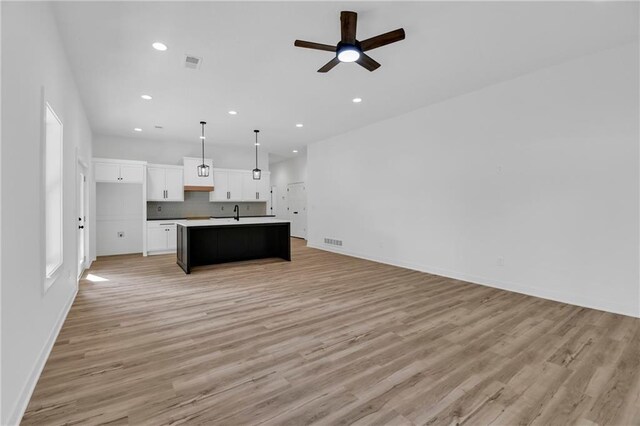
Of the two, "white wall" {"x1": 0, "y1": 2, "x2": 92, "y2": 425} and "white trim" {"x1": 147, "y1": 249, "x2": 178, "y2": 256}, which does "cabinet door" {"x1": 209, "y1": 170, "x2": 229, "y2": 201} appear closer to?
"white trim" {"x1": 147, "y1": 249, "x2": 178, "y2": 256}

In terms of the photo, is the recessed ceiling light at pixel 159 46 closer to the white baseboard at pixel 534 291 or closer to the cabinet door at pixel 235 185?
the white baseboard at pixel 534 291

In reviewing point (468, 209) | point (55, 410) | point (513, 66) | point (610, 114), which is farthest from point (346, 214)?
point (55, 410)

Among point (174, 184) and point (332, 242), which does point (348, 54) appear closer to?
point (332, 242)

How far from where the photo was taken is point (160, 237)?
7.55m

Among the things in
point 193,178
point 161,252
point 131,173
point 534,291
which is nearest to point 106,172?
point 131,173

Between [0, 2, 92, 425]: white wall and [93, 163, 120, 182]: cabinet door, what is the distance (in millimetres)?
4596

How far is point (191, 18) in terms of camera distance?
287cm

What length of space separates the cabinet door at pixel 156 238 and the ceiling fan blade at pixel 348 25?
22.2ft

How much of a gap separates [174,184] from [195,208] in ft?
3.26

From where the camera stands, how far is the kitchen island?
5691mm

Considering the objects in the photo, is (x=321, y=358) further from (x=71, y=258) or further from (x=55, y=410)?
(x=71, y=258)

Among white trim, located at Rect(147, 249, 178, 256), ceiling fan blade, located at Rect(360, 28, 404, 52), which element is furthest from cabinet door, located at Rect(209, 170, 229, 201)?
ceiling fan blade, located at Rect(360, 28, 404, 52)

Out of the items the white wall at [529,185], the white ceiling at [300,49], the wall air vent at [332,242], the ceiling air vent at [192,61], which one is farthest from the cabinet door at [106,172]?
the white wall at [529,185]

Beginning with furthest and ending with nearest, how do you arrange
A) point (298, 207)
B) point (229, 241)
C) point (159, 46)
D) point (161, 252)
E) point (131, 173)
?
point (298, 207)
point (161, 252)
point (131, 173)
point (229, 241)
point (159, 46)
